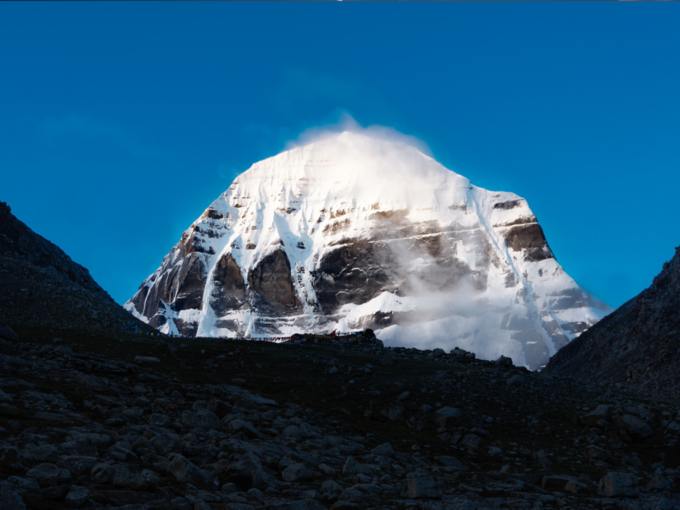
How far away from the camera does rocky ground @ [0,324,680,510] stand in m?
11.8

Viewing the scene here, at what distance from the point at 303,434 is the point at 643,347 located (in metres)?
42.9

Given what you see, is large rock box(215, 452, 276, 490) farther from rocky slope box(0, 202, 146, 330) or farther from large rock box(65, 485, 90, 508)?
rocky slope box(0, 202, 146, 330)

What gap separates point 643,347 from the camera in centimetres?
5128

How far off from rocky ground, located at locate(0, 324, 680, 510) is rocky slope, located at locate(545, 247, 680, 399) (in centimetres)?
1461

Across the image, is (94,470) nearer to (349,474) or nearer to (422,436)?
(349,474)

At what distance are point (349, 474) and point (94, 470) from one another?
646 cm

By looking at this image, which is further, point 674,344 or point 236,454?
point 674,344

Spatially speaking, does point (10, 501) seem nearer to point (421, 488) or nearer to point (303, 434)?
point (421, 488)

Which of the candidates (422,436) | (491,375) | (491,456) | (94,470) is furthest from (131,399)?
(491,375)

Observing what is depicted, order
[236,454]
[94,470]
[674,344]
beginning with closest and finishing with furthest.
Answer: [94,470], [236,454], [674,344]

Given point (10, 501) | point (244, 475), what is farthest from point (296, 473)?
point (10, 501)

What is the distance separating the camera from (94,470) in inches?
440

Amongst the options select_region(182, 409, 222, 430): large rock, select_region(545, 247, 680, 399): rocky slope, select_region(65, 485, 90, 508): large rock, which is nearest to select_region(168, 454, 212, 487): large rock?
select_region(65, 485, 90, 508): large rock

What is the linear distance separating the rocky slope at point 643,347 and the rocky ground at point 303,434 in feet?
47.9
